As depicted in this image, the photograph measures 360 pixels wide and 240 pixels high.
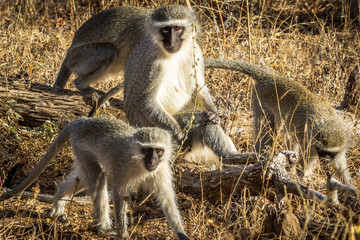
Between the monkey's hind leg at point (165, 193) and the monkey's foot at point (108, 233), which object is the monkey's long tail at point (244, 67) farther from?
the monkey's foot at point (108, 233)

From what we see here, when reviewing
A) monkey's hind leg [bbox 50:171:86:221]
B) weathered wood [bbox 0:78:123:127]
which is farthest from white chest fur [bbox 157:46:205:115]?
monkey's hind leg [bbox 50:171:86:221]

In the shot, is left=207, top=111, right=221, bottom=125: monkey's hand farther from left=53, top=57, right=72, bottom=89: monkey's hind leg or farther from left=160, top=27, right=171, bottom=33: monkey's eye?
Answer: left=53, top=57, right=72, bottom=89: monkey's hind leg

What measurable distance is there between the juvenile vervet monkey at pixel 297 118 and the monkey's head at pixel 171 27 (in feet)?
2.52

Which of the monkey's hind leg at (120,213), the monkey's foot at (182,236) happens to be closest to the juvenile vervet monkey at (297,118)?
the monkey's foot at (182,236)

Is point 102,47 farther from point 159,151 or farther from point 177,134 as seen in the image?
point 159,151

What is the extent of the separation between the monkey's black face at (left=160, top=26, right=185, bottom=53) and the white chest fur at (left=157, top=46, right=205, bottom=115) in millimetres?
160

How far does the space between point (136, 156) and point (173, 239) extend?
2.37 ft

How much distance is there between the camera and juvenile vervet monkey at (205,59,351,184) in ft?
15.8

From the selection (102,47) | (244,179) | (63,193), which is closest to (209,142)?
(244,179)

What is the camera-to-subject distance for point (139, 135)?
12.5ft

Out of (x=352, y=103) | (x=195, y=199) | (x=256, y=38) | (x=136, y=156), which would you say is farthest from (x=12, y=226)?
(x=256, y=38)

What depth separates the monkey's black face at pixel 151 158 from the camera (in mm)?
3696

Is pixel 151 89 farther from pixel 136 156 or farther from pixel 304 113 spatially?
pixel 304 113

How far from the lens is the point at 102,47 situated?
624 centimetres
